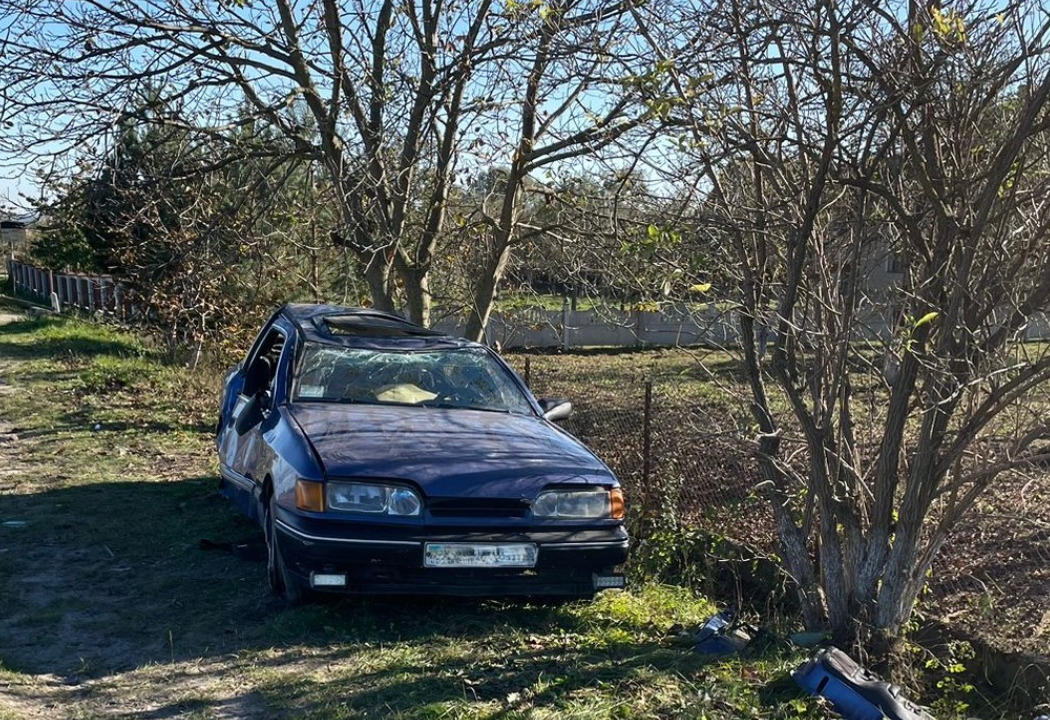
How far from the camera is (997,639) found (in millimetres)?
5555

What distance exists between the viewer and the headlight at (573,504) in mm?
5203

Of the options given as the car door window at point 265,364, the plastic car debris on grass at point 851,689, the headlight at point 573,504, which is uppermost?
the car door window at point 265,364

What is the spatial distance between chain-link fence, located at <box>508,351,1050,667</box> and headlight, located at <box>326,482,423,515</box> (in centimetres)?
173

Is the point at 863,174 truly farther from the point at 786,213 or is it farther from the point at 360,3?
the point at 360,3

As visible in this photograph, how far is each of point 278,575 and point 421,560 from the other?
1060 mm

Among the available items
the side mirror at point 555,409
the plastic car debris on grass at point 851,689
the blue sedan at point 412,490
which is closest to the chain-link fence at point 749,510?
the side mirror at point 555,409

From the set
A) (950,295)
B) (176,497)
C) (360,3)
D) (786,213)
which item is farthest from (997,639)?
(360,3)

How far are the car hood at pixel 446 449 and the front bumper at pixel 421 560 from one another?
0.24 m

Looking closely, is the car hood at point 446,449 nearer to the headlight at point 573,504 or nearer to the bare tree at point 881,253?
the headlight at point 573,504

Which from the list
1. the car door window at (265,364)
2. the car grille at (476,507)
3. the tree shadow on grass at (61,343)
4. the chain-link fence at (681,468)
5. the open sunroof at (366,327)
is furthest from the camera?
the tree shadow on grass at (61,343)

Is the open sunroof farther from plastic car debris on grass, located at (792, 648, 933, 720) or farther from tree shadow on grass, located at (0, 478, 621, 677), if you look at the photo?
plastic car debris on grass, located at (792, 648, 933, 720)

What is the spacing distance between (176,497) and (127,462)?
1827 millimetres

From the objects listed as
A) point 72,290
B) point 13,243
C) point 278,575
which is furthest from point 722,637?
point 13,243

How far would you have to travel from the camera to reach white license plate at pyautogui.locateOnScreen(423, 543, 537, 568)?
4.91 metres
